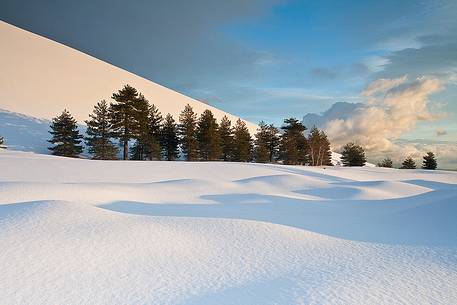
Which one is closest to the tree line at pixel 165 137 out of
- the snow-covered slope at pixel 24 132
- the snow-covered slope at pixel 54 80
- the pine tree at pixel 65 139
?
the pine tree at pixel 65 139

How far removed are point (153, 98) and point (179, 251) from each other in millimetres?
74290

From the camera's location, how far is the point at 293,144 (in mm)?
58500

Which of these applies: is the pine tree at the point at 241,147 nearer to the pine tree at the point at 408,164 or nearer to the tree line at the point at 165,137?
the tree line at the point at 165,137

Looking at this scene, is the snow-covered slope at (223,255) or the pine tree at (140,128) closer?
the snow-covered slope at (223,255)

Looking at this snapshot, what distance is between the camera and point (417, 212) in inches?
456

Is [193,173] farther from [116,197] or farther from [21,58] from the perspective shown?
[21,58]

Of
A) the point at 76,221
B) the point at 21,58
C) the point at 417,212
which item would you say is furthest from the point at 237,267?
the point at 21,58

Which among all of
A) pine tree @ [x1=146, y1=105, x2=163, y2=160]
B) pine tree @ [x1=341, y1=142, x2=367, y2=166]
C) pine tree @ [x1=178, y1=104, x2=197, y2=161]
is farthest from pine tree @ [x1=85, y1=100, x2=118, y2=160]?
pine tree @ [x1=341, y1=142, x2=367, y2=166]

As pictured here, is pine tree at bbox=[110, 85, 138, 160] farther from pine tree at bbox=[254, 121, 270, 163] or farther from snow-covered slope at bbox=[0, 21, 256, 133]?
pine tree at bbox=[254, 121, 270, 163]

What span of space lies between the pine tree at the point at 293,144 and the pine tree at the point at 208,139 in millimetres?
14850

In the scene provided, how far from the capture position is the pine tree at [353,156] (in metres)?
71.6

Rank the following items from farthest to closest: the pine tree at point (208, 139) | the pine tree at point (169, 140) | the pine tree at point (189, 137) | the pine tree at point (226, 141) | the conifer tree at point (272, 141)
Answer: the conifer tree at point (272, 141) < the pine tree at point (226, 141) < the pine tree at point (169, 140) < the pine tree at point (208, 139) < the pine tree at point (189, 137)

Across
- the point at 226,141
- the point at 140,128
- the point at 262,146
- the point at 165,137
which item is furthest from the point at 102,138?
the point at 262,146

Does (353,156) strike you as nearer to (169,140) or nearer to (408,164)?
(408,164)
